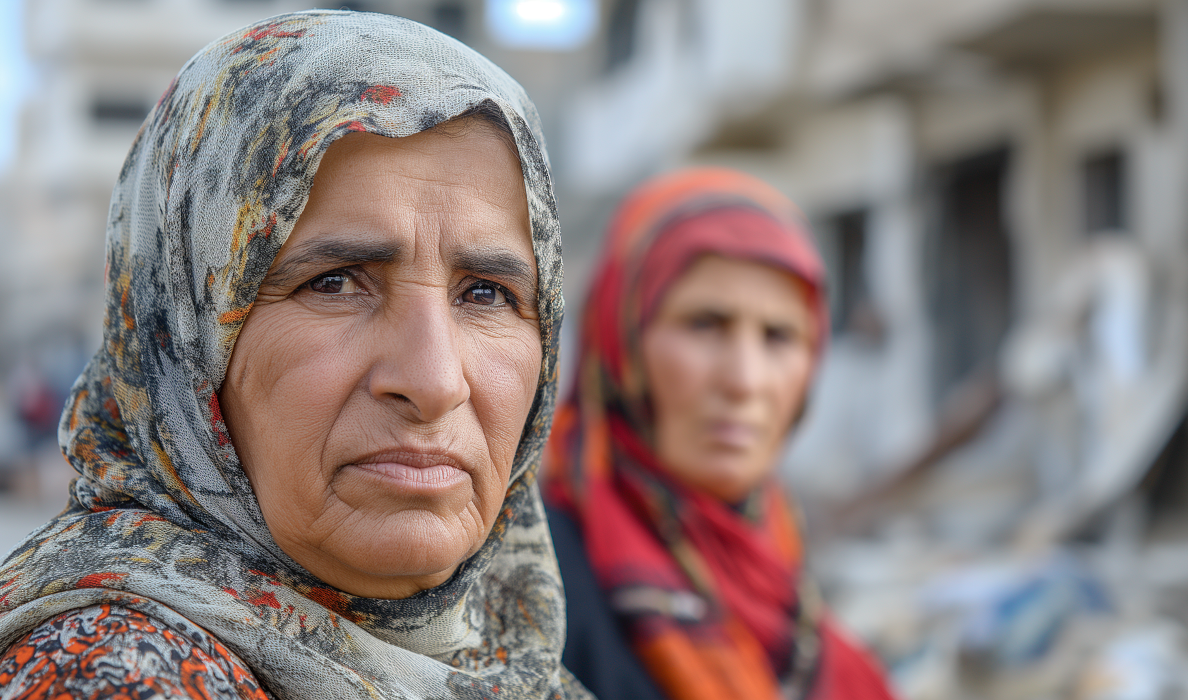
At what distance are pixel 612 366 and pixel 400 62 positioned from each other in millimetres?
1556

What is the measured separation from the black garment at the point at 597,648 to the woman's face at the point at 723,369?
376mm

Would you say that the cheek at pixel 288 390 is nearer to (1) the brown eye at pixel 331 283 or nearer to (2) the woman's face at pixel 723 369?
(1) the brown eye at pixel 331 283

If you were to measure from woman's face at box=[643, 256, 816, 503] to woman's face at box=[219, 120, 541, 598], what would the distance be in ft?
4.39

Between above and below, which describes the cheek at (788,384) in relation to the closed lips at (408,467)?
above

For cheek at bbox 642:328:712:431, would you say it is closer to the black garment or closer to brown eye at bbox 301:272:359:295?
the black garment

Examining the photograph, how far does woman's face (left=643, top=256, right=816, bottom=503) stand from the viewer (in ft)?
7.43

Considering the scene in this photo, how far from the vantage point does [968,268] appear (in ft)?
29.3

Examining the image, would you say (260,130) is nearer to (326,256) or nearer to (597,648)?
(326,256)

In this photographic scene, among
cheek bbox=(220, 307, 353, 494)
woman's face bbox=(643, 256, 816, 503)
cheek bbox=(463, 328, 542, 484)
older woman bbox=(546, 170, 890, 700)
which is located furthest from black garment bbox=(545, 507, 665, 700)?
cheek bbox=(220, 307, 353, 494)

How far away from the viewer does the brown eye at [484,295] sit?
103 centimetres

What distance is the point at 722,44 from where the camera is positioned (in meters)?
11.1

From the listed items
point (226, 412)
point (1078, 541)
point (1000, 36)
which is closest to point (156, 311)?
point (226, 412)

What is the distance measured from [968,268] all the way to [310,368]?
881 cm

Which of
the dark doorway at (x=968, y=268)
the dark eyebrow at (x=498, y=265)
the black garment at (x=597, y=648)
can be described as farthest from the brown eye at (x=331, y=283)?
the dark doorway at (x=968, y=268)
